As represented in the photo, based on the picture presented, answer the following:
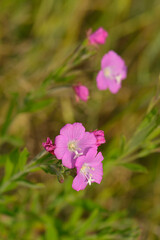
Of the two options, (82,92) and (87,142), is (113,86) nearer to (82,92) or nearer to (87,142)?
(82,92)

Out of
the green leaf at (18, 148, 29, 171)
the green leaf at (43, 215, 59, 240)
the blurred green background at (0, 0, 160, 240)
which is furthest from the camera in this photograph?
the blurred green background at (0, 0, 160, 240)

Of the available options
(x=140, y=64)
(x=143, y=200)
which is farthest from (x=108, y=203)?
(x=140, y=64)

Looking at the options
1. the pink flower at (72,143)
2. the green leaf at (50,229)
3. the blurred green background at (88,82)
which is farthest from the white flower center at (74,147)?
the blurred green background at (88,82)

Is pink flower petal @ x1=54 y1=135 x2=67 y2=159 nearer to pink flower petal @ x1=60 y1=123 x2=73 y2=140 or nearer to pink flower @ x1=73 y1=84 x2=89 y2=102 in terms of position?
pink flower petal @ x1=60 y1=123 x2=73 y2=140

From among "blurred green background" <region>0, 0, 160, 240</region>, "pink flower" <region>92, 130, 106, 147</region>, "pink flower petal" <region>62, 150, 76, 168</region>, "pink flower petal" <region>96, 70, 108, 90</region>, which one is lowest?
"pink flower petal" <region>62, 150, 76, 168</region>

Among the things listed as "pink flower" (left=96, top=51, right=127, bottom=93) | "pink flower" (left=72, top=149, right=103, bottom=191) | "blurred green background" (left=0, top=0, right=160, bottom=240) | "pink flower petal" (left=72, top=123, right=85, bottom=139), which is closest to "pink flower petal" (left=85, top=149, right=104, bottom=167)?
"pink flower" (left=72, top=149, right=103, bottom=191)

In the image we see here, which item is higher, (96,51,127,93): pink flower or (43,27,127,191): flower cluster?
(96,51,127,93): pink flower

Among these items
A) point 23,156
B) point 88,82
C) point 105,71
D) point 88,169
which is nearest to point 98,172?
point 88,169
